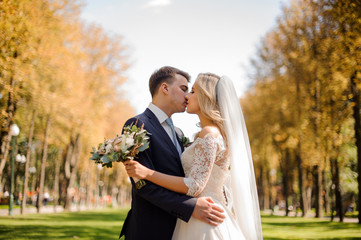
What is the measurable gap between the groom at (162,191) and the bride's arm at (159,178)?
0.05 m

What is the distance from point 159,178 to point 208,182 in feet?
1.98

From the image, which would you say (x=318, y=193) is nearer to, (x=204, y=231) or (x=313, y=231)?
(x=313, y=231)

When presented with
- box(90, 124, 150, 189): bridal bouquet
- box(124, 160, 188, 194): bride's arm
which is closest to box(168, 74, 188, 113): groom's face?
box(90, 124, 150, 189): bridal bouquet

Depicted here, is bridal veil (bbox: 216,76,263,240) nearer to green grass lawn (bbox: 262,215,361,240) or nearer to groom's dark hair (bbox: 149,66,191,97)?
groom's dark hair (bbox: 149,66,191,97)

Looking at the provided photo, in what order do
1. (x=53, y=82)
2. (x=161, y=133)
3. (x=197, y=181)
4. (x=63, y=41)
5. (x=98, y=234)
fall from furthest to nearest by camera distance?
1. (x=53, y=82)
2. (x=63, y=41)
3. (x=98, y=234)
4. (x=161, y=133)
5. (x=197, y=181)

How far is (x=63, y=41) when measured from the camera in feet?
63.2

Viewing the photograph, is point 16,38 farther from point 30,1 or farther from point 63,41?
point 63,41

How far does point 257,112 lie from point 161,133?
2769 centimetres

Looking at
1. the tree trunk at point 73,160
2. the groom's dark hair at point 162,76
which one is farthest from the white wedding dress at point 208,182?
the tree trunk at point 73,160

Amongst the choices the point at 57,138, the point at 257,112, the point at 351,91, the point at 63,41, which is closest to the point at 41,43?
the point at 63,41

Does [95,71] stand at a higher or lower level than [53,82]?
higher

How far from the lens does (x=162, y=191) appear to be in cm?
352

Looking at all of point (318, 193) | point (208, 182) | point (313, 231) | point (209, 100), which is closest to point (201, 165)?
point (208, 182)

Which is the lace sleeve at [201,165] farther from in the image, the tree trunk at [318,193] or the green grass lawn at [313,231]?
the tree trunk at [318,193]
